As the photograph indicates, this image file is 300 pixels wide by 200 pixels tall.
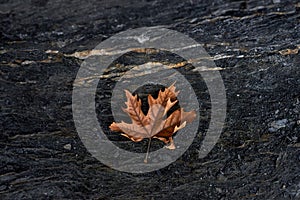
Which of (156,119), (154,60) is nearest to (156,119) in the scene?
(156,119)

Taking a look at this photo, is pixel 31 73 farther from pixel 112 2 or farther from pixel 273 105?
pixel 273 105

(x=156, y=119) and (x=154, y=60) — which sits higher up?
(x=154, y=60)

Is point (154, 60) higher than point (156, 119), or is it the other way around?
point (154, 60)

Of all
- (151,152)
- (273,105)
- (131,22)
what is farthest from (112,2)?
(273,105)

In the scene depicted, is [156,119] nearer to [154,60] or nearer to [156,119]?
[156,119]
